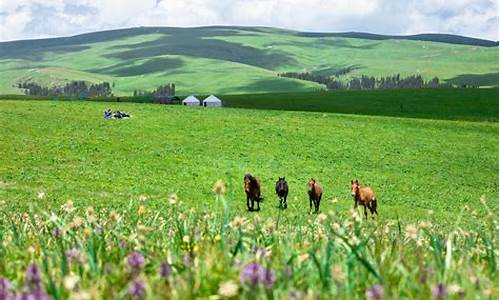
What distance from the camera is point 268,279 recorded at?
3.05 metres

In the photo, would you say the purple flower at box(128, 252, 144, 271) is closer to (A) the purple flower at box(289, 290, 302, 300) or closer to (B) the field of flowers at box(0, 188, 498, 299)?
(B) the field of flowers at box(0, 188, 498, 299)

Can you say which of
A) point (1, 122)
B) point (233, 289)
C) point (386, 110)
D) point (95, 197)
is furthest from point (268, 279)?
point (386, 110)

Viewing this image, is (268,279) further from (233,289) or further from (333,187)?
(333,187)

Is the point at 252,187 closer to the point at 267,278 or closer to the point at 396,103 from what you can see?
the point at 267,278

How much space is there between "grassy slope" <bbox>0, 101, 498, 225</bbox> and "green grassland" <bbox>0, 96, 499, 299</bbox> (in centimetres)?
23

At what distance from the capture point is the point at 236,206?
36219 mm

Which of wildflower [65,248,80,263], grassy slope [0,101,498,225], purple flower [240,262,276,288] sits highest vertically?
purple flower [240,262,276,288]

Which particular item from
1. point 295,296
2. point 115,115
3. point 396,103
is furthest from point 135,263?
point 396,103

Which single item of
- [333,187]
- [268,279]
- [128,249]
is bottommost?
[333,187]

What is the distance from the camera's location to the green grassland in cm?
358

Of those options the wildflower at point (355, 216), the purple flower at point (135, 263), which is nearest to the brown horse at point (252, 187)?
the wildflower at point (355, 216)

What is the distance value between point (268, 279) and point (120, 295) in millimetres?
621

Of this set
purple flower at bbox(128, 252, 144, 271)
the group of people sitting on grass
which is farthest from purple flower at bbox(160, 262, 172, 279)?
the group of people sitting on grass

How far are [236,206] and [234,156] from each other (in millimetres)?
20666
